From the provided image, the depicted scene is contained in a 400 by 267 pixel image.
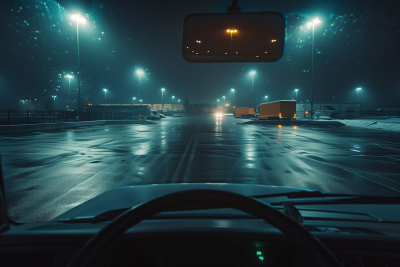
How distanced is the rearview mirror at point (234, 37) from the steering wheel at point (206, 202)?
13.0 ft

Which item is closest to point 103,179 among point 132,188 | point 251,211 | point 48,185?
point 48,185

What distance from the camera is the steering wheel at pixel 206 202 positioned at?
125cm

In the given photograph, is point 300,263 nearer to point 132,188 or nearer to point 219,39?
point 132,188

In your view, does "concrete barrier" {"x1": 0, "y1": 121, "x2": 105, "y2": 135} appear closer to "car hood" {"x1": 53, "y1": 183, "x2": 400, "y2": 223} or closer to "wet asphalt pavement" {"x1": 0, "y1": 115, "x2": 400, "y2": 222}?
"wet asphalt pavement" {"x1": 0, "y1": 115, "x2": 400, "y2": 222}

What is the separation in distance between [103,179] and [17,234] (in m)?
5.54

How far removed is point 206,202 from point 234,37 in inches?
169

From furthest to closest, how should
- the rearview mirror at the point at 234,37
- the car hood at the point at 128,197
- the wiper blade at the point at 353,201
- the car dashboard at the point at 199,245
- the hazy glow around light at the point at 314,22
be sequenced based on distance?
the hazy glow around light at the point at 314,22 → the rearview mirror at the point at 234,37 → the wiper blade at the point at 353,201 → the car hood at the point at 128,197 → the car dashboard at the point at 199,245

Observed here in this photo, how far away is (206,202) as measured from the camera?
1333 mm

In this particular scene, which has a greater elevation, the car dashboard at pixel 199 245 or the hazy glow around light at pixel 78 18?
the hazy glow around light at pixel 78 18

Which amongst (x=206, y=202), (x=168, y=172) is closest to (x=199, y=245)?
(x=206, y=202)

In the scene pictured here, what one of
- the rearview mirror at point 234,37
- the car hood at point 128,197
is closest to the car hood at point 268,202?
the car hood at point 128,197

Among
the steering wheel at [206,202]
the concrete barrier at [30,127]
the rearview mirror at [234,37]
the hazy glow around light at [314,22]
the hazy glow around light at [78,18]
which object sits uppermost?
the hazy glow around light at [314,22]

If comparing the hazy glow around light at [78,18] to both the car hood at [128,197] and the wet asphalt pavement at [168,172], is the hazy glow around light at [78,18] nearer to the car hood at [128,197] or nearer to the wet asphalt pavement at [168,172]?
the wet asphalt pavement at [168,172]

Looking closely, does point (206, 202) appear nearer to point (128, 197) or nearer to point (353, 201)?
point (128, 197)
